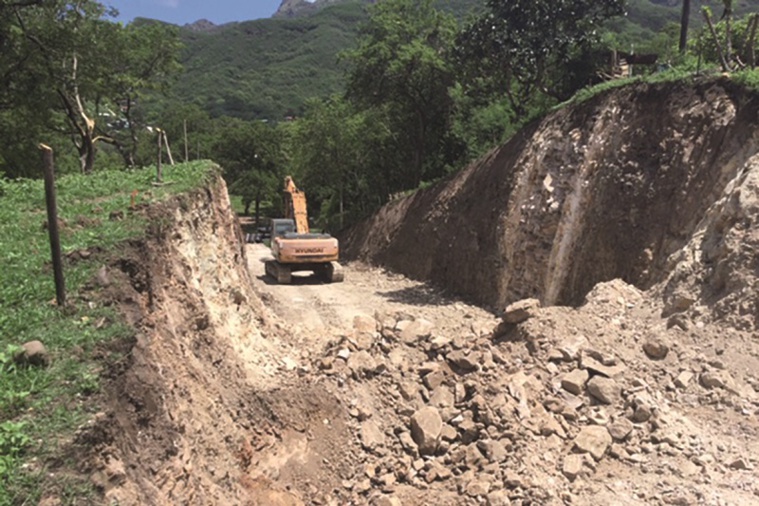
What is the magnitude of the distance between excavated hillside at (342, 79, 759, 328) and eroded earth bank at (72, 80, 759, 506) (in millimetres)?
51

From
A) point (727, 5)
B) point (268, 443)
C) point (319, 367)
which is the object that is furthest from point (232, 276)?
point (727, 5)

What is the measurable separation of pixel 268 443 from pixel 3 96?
1406cm

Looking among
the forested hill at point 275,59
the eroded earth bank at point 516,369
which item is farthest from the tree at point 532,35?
the forested hill at point 275,59

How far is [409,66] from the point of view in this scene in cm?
2302

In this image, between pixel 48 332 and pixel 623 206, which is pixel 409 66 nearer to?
pixel 623 206

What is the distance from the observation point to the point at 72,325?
5109 millimetres

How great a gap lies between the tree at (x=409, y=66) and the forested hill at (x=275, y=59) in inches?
1972

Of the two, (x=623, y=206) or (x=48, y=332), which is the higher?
(x=623, y=206)

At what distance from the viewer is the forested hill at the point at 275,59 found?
96.6 meters

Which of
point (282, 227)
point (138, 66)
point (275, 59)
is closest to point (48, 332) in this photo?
point (282, 227)

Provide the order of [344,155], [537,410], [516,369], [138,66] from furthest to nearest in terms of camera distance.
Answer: [344,155] → [138,66] → [516,369] → [537,410]

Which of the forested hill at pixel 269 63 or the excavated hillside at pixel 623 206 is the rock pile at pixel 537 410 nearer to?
the excavated hillside at pixel 623 206

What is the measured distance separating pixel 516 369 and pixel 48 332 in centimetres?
628

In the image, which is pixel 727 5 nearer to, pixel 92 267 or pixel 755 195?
pixel 755 195
